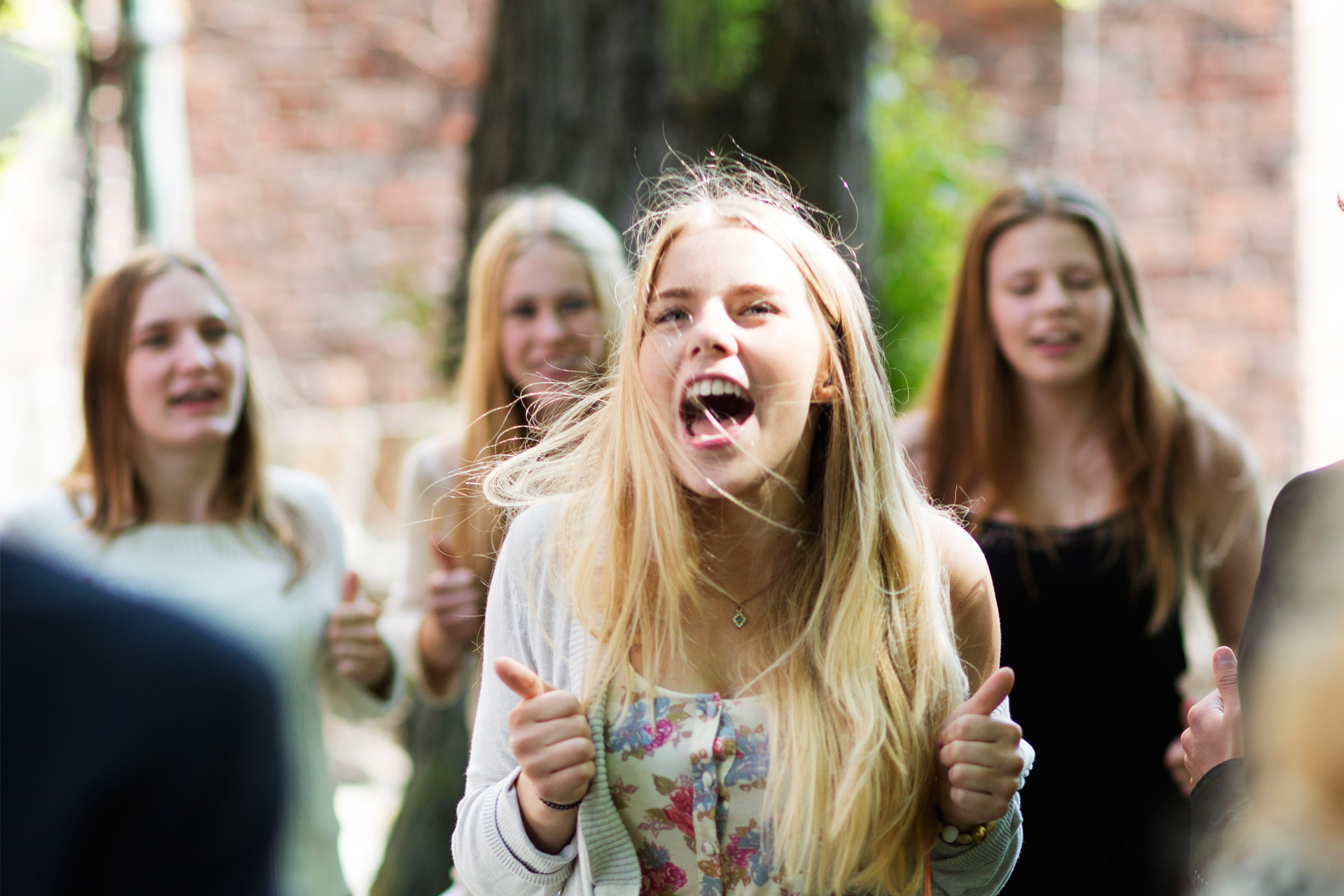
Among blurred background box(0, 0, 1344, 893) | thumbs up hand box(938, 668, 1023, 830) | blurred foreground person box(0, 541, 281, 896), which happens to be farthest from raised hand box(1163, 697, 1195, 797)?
blurred background box(0, 0, 1344, 893)

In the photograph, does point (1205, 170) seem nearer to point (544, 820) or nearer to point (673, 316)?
point (673, 316)

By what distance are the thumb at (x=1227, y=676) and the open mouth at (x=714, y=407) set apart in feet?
1.98

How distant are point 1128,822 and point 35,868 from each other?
191 cm

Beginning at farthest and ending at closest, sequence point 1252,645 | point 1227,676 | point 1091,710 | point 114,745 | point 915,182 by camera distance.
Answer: point 915,182 < point 1091,710 < point 1227,676 < point 1252,645 < point 114,745

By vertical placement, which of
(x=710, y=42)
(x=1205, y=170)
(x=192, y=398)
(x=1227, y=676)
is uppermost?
(x=710, y=42)

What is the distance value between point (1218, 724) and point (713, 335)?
727mm

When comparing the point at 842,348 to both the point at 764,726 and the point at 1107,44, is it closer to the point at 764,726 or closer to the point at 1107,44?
the point at 764,726

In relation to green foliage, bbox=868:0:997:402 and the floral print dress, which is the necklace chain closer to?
the floral print dress

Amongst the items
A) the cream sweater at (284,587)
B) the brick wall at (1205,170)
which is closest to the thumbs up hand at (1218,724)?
the cream sweater at (284,587)

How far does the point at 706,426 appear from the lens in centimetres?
141

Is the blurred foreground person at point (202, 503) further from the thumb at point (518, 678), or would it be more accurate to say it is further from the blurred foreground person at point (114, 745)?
the blurred foreground person at point (114, 745)

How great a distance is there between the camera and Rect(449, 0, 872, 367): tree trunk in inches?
144

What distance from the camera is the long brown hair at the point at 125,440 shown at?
237 centimetres

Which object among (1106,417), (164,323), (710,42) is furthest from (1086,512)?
(710,42)
